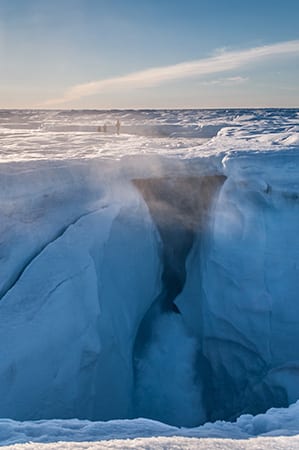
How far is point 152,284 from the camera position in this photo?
7262 millimetres

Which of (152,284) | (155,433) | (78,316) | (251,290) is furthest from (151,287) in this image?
(155,433)

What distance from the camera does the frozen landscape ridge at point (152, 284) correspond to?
514 centimetres

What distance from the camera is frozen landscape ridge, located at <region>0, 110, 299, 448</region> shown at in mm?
5137

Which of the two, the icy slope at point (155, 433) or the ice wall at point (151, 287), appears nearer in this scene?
the icy slope at point (155, 433)

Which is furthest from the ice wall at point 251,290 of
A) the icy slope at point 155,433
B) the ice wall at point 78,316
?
the icy slope at point 155,433

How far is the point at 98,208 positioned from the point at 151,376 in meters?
Answer: 2.43

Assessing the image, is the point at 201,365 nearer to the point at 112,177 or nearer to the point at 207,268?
the point at 207,268

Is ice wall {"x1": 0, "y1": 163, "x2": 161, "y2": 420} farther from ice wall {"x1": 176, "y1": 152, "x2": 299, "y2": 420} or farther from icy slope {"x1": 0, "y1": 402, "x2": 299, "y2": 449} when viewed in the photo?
icy slope {"x1": 0, "y1": 402, "x2": 299, "y2": 449}

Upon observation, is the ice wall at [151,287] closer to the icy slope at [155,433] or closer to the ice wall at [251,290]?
the ice wall at [251,290]

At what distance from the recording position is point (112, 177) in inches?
267

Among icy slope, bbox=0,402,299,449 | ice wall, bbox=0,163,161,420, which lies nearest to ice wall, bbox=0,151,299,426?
ice wall, bbox=0,163,161,420

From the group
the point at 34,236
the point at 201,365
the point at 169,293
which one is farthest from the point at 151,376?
the point at 34,236

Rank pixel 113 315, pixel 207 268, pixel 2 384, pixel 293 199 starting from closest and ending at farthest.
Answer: pixel 2 384, pixel 113 315, pixel 293 199, pixel 207 268

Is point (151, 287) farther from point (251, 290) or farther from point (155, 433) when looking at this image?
point (155, 433)
